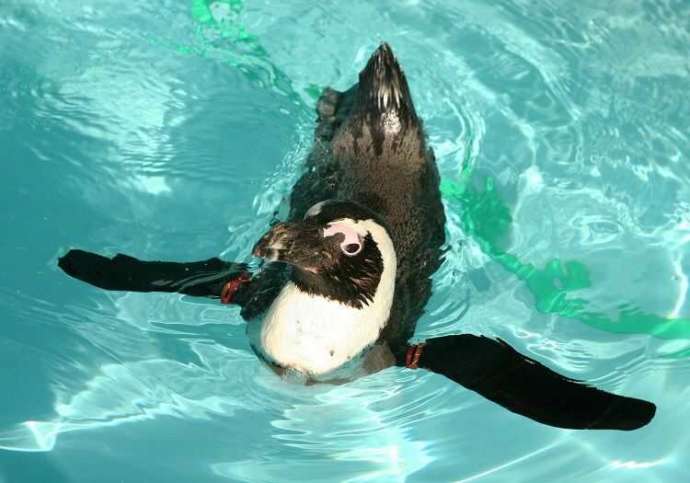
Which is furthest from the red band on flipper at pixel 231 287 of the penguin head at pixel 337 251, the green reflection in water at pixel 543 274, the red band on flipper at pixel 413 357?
the green reflection in water at pixel 543 274

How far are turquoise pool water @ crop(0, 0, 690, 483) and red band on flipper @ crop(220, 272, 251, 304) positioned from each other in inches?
7.1

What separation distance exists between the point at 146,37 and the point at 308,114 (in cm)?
79

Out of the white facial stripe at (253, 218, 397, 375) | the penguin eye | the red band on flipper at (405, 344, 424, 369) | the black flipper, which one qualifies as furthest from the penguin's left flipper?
the black flipper

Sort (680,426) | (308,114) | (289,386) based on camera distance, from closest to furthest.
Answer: (289,386), (680,426), (308,114)

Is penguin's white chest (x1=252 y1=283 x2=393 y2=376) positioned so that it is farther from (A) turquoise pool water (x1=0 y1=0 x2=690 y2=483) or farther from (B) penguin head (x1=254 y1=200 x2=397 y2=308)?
(A) turquoise pool water (x1=0 y1=0 x2=690 y2=483)

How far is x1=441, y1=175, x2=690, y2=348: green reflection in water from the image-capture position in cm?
297

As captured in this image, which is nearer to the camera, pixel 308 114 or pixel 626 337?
pixel 626 337

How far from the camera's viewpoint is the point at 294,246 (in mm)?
2008

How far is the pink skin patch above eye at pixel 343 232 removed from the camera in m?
2.08

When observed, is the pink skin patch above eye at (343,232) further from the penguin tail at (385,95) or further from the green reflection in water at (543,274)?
the green reflection in water at (543,274)

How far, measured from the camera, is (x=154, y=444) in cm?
258

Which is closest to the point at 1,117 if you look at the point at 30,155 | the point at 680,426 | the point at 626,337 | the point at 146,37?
the point at 30,155

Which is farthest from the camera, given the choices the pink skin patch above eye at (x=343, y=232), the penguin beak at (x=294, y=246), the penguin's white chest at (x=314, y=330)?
the penguin's white chest at (x=314, y=330)

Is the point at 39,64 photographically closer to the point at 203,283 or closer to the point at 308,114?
the point at 308,114
